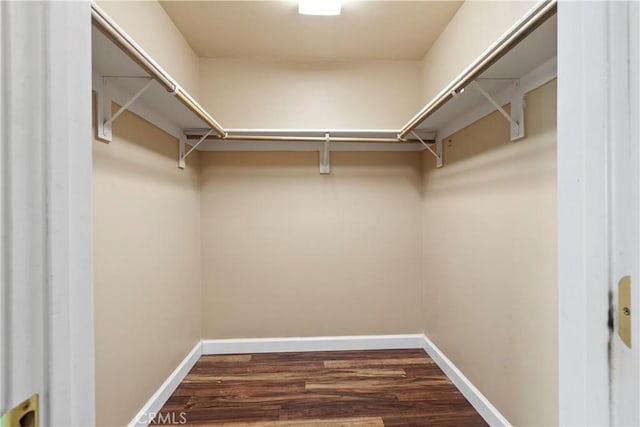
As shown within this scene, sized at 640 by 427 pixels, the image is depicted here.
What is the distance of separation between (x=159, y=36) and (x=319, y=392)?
223cm

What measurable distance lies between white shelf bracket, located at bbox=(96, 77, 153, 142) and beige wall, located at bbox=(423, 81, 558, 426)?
157 centimetres

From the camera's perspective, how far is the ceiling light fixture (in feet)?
5.85

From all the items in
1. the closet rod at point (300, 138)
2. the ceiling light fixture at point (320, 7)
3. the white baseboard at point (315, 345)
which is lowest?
the white baseboard at point (315, 345)

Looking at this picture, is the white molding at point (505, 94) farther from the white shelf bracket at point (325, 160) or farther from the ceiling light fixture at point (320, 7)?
the ceiling light fixture at point (320, 7)

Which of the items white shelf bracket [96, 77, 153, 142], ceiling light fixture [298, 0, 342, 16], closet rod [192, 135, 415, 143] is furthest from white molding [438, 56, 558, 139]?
white shelf bracket [96, 77, 153, 142]

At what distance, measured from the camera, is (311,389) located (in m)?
1.93

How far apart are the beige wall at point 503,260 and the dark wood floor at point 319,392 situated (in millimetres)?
230

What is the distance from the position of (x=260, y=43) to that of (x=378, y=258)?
5.81ft

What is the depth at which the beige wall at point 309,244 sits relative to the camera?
2.45m

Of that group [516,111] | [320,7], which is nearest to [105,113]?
[320,7]

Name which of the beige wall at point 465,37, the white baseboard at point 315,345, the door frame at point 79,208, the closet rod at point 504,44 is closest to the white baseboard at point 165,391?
the white baseboard at point 315,345

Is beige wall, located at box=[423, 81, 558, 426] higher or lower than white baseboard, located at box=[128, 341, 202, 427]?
higher

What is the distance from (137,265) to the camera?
154 centimetres

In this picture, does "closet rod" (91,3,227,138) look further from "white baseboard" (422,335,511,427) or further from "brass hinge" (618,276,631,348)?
"white baseboard" (422,335,511,427)
